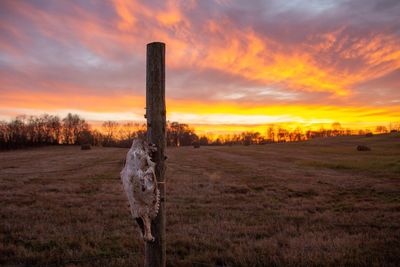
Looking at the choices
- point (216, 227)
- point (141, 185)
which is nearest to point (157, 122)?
point (141, 185)

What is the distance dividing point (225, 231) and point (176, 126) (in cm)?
14643

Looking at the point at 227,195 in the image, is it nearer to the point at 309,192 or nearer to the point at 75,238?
the point at 309,192

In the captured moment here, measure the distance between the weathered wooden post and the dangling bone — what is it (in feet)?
0.95

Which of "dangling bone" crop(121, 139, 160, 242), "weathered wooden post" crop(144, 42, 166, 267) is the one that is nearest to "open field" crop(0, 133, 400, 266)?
"weathered wooden post" crop(144, 42, 166, 267)

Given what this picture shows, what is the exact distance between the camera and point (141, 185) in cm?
398

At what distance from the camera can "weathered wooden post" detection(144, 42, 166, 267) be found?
4.44 m

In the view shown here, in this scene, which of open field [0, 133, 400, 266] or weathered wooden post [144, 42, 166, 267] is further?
open field [0, 133, 400, 266]

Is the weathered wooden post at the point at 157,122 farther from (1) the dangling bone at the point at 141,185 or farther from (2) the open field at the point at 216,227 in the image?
(2) the open field at the point at 216,227

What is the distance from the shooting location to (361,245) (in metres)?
6.51

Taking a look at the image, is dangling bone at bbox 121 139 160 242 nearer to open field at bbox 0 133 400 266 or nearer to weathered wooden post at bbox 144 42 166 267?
weathered wooden post at bbox 144 42 166 267

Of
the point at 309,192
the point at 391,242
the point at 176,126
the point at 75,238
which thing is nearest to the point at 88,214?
the point at 75,238

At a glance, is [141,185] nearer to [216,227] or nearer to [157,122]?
[157,122]

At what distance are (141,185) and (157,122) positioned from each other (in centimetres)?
100

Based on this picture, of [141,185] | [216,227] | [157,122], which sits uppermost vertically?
[157,122]
